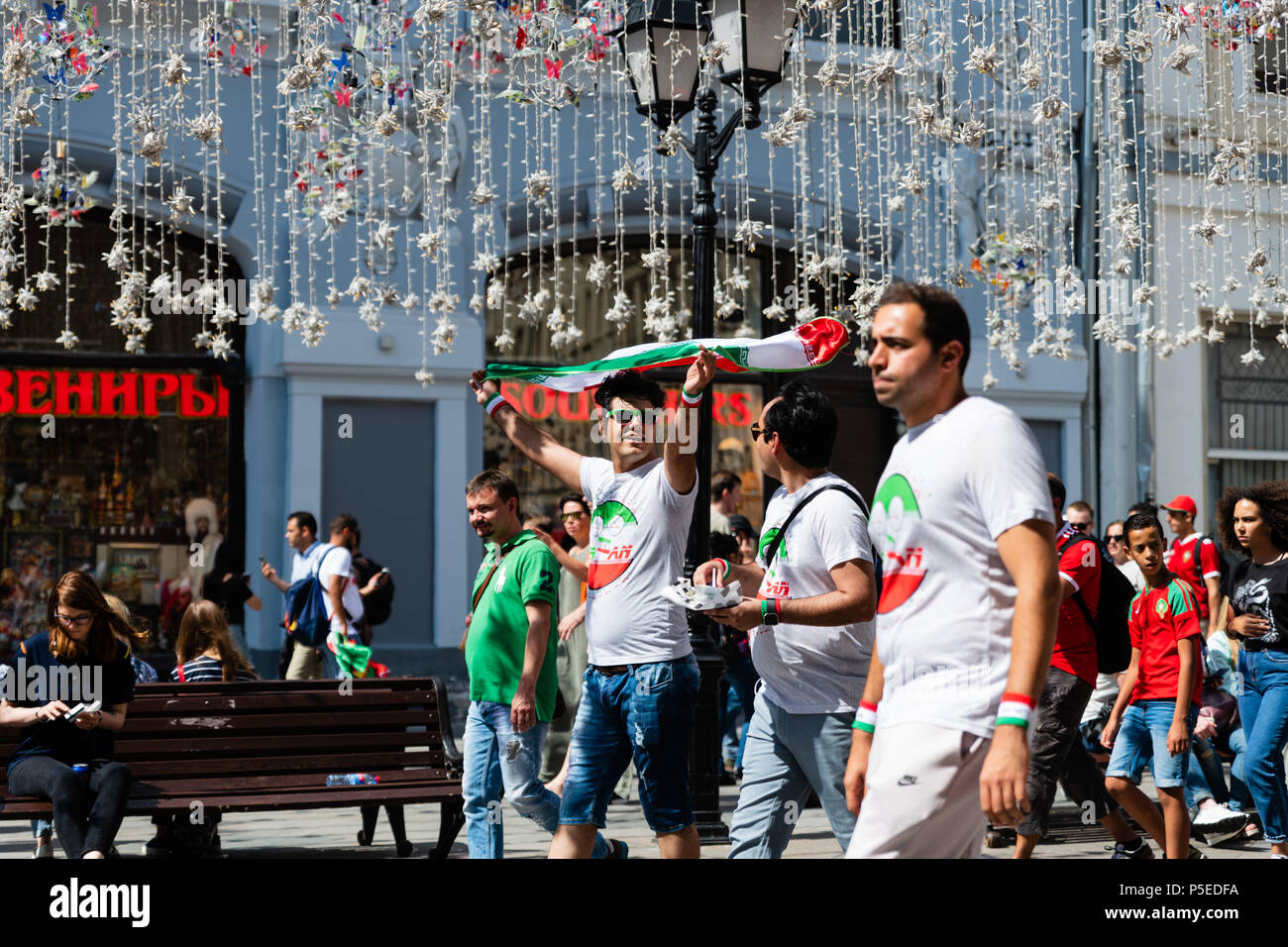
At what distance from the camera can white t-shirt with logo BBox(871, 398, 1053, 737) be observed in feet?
11.4

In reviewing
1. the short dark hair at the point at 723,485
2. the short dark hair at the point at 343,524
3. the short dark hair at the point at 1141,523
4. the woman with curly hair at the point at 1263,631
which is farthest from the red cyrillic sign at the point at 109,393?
the woman with curly hair at the point at 1263,631

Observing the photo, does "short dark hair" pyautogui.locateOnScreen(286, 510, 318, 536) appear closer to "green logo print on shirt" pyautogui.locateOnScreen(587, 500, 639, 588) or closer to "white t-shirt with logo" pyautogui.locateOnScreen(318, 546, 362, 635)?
"white t-shirt with logo" pyautogui.locateOnScreen(318, 546, 362, 635)

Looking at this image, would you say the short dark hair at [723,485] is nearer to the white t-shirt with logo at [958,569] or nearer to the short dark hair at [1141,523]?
the short dark hair at [1141,523]

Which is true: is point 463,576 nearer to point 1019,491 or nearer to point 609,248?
point 609,248

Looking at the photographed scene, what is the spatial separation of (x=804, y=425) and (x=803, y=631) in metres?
0.70

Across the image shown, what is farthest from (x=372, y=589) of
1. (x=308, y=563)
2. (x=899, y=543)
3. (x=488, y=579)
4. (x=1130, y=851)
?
(x=899, y=543)

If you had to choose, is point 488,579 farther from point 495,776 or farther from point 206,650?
point 206,650

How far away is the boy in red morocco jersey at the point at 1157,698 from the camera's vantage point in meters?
7.20

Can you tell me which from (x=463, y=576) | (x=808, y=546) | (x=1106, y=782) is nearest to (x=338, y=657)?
(x=463, y=576)

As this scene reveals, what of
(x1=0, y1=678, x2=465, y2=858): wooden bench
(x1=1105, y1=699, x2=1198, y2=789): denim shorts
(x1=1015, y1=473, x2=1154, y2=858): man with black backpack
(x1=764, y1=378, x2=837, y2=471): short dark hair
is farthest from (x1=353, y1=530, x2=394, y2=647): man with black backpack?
(x1=764, y1=378, x2=837, y2=471): short dark hair

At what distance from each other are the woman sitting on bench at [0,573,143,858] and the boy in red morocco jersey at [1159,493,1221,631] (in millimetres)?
7242

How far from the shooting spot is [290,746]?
778 cm

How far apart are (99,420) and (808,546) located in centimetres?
923

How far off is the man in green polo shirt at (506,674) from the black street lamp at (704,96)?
1.95 m
